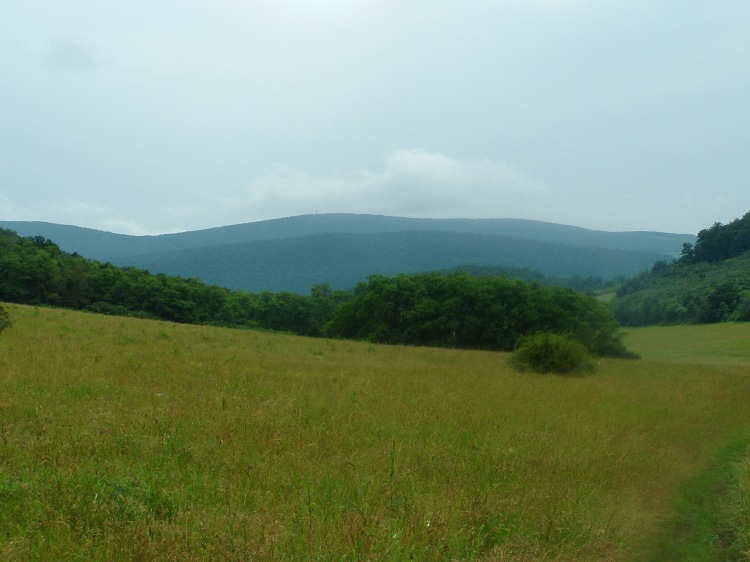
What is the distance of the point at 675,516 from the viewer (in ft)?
21.9

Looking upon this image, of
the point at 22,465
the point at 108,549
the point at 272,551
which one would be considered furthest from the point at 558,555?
the point at 22,465

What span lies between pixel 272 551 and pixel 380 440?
3940 mm

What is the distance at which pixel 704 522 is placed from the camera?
6.52m

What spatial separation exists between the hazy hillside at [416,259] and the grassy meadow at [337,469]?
19642 millimetres

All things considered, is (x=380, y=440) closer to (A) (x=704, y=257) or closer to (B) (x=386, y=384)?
(B) (x=386, y=384)

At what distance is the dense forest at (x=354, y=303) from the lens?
4015 centimetres

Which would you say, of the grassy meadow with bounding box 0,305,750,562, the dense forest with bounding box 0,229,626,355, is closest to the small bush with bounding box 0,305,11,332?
the grassy meadow with bounding box 0,305,750,562

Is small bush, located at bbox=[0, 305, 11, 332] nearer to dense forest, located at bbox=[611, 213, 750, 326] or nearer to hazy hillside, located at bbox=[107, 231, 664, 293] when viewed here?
dense forest, located at bbox=[611, 213, 750, 326]

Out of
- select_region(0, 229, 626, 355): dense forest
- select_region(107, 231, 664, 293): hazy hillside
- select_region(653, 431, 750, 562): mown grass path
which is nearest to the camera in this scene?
select_region(653, 431, 750, 562): mown grass path

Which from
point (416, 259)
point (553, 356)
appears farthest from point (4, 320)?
point (416, 259)

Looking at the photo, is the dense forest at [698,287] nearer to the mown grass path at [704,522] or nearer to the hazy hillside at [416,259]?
the hazy hillside at [416,259]

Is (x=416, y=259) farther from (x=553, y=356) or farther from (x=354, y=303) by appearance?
(x=553, y=356)

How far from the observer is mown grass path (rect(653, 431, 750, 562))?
556cm

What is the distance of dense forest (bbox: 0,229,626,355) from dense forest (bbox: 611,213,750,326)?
2249 millimetres
